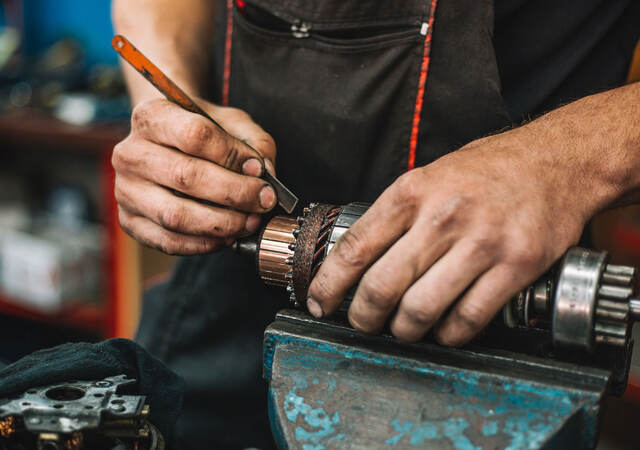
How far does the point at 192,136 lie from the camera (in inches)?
31.3

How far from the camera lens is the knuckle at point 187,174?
804 millimetres

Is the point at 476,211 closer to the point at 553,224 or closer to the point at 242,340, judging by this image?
the point at 553,224

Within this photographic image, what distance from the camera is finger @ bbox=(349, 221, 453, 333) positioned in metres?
A: 0.64

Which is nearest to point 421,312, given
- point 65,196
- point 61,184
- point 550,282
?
point 550,282

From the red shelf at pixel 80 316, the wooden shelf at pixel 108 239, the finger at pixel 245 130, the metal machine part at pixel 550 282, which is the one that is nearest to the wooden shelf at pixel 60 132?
the wooden shelf at pixel 108 239

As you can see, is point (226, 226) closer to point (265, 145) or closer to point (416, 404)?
point (265, 145)

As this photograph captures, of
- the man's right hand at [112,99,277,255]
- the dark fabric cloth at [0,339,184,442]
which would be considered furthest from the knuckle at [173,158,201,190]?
the dark fabric cloth at [0,339,184,442]

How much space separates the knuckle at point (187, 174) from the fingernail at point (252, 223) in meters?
0.08

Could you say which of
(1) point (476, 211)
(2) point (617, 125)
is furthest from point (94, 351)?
(2) point (617, 125)

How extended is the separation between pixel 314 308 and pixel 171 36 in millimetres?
685

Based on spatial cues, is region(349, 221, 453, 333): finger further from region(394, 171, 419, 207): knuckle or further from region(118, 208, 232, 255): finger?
region(118, 208, 232, 255): finger

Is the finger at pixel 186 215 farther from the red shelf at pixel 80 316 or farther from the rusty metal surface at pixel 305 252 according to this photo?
the red shelf at pixel 80 316

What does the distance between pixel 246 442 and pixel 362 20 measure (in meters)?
0.72

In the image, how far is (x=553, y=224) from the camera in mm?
652
